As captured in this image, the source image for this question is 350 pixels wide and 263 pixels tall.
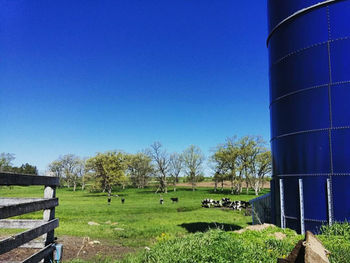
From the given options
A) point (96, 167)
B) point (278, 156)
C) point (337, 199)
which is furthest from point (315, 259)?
point (96, 167)

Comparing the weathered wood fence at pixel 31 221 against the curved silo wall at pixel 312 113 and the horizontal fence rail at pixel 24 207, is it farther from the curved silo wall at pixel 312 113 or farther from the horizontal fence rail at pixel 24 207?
the curved silo wall at pixel 312 113

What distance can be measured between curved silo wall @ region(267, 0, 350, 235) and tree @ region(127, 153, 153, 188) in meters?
62.9

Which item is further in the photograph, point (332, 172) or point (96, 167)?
point (96, 167)

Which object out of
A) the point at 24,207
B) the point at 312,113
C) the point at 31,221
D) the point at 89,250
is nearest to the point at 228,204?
the point at 312,113

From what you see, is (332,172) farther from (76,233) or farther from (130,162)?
(130,162)

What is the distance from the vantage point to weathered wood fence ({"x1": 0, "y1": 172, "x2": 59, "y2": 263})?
3873 millimetres

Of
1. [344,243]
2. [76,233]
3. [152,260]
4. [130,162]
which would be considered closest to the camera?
[152,260]

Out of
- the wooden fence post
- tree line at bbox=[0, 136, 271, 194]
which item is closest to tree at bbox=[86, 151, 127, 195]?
tree line at bbox=[0, 136, 271, 194]

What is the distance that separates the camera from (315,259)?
3.99 meters

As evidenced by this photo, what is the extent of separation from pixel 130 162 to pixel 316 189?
221ft

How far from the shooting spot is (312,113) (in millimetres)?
9938

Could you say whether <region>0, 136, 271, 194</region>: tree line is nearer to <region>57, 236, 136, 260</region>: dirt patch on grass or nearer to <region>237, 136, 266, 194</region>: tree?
<region>237, 136, 266, 194</region>: tree

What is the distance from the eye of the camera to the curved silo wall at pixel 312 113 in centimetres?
917

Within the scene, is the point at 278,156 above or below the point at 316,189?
above
